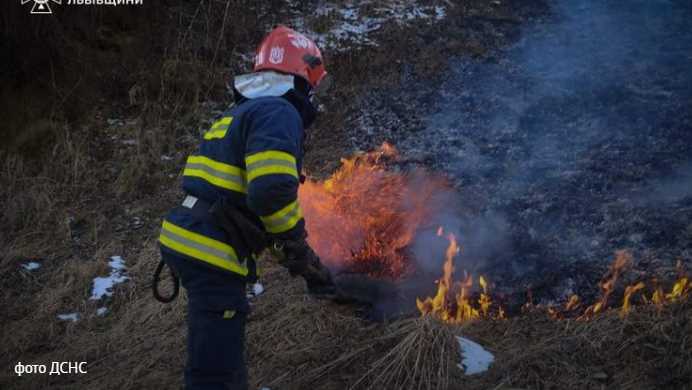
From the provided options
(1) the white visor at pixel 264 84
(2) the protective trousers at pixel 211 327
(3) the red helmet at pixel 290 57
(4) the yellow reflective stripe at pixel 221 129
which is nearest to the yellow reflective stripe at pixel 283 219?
(2) the protective trousers at pixel 211 327

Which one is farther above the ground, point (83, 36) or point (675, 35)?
point (675, 35)

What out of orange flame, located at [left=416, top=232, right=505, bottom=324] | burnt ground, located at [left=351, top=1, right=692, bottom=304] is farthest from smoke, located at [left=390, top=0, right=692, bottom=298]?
orange flame, located at [left=416, top=232, right=505, bottom=324]

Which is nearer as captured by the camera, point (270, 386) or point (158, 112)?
point (270, 386)

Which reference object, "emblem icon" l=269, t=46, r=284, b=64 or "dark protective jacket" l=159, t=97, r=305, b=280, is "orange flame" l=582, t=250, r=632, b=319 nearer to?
"dark protective jacket" l=159, t=97, r=305, b=280

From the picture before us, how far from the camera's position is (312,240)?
15.8ft

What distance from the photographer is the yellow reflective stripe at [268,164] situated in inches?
104

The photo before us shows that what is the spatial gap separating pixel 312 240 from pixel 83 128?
12.0ft

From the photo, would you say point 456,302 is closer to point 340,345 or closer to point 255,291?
point 340,345

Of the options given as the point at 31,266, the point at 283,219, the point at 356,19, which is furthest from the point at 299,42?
the point at 356,19

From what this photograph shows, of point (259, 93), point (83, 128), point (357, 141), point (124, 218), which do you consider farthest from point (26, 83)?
point (259, 93)

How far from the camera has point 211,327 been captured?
2.85m

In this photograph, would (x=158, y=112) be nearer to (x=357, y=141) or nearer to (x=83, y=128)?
(x=83, y=128)

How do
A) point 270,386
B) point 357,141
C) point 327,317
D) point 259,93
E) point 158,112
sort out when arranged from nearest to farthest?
point 259,93 → point 270,386 → point 327,317 → point 357,141 → point 158,112

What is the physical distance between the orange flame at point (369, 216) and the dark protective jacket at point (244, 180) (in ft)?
5.50
